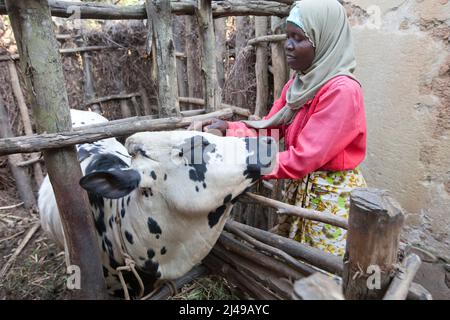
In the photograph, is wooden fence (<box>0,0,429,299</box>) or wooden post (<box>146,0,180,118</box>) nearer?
wooden fence (<box>0,0,429,299</box>)

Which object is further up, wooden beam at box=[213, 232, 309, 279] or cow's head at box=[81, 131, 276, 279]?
cow's head at box=[81, 131, 276, 279]

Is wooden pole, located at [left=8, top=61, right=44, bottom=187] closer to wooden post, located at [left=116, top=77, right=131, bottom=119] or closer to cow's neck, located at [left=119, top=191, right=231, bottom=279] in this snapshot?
wooden post, located at [left=116, top=77, right=131, bottom=119]

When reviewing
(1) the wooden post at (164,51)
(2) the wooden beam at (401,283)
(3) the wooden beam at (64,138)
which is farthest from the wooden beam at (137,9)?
(2) the wooden beam at (401,283)

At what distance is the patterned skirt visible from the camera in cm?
181

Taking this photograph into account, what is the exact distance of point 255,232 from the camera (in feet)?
6.60

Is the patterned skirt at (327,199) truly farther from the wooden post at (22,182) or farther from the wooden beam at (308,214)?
the wooden post at (22,182)

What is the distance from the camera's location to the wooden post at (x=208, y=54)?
212cm

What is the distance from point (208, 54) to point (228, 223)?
1.12m

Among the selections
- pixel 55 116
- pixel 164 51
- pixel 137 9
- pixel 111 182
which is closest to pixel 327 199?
pixel 111 182

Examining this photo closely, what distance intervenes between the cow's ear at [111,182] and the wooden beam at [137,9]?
0.85m

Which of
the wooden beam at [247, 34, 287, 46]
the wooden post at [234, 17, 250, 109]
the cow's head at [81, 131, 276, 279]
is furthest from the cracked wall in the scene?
the wooden post at [234, 17, 250, 109]

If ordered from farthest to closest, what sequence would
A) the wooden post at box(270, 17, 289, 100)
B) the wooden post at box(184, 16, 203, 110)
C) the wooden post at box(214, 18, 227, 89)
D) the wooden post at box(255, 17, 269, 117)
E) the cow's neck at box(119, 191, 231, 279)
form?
the wooden post at box(184, 16, 203, 110), the wooden post at box(214, 18, 227, 89), the wooden post at box(255, 17, 269, 117), the wooden post at box(270, 17, 289, 100), the cow's neck at box(119, 191, 231, 279)

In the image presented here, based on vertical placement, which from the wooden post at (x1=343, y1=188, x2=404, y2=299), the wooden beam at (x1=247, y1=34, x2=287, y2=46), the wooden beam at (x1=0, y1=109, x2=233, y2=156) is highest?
the wooden beam at (x1=247, y1=34, x2=287, y2=46)
